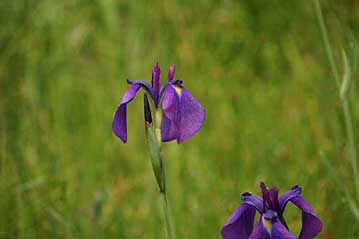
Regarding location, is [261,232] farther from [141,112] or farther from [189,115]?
[141,112]

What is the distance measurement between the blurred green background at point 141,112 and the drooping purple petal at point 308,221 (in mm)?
549

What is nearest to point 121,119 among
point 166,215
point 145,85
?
point 145,85

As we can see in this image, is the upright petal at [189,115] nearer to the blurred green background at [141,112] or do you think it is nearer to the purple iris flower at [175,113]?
the purple iris flower at [175,113]

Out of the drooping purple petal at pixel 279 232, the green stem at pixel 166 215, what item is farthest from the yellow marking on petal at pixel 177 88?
the drooping purple petal at pixel 279 232

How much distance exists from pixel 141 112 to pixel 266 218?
210 cm

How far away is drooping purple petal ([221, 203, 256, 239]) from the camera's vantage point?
1.20 metres

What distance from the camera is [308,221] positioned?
1192mm

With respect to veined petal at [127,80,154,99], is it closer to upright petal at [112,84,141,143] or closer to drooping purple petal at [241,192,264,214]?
upright petal at [112,84,141,143]

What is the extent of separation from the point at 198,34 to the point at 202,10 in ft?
0.74

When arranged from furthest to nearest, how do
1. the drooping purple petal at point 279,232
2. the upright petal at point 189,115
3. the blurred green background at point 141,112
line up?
the blurred green background at point 141,112, the upright petal at point 189,115, the drooping purple petal at point 279,232

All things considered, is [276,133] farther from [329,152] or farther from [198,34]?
[198,34]

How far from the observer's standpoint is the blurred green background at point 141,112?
214 cm

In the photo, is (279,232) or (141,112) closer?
(279,232)

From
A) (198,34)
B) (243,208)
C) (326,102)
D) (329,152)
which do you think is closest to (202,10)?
(198,34)
